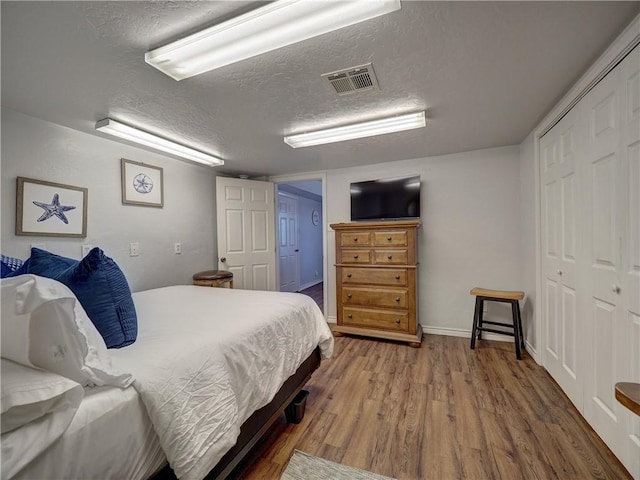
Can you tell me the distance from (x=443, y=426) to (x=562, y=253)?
5.12 feet

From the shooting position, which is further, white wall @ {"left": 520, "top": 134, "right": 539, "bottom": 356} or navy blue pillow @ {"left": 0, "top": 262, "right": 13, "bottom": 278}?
white wall @ {"left": 520, "top": 134, "right": 539, "bottom": 356}

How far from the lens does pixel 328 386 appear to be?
2145mm

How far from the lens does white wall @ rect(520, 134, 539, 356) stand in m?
2.48

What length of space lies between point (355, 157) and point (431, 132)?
95 cm

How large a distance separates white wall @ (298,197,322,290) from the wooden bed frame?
4451 millimetres

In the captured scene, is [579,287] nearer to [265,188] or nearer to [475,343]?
[475,343]

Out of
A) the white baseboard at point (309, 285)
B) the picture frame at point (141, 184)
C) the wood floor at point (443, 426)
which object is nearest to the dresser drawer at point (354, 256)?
the wood floor at point (443, 426)

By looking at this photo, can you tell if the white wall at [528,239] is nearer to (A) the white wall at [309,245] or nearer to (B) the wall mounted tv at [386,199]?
(B) the wall mounted tv at [386,199]

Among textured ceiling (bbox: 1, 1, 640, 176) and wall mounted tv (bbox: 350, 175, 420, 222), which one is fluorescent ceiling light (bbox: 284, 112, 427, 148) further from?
wall mounted tv (bbox: 350, 175, 420, 222)

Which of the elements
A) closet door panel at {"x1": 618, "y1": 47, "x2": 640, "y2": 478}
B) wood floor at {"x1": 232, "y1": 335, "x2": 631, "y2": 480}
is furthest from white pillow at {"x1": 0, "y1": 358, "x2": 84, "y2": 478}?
closet door panel at {"x1": 618, "y1": 47, "x2": 640, "y2": 478}

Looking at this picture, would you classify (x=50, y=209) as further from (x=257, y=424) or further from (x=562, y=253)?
(x=562, y=253)

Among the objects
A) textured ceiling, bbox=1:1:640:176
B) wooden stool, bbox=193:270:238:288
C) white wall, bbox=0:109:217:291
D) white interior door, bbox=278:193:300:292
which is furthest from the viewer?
white interior door, bbox=278:193:300:292

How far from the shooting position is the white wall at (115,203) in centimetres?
189

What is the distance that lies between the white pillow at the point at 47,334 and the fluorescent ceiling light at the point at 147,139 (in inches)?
73.7
